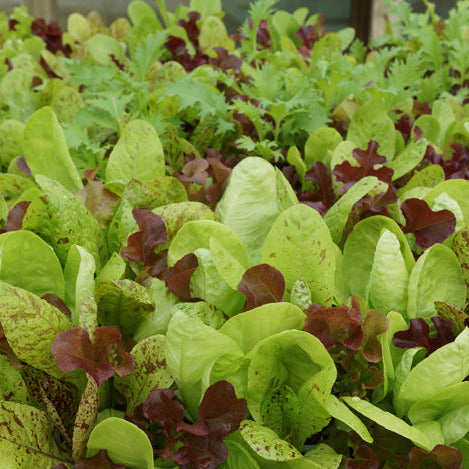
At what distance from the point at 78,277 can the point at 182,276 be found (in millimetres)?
128

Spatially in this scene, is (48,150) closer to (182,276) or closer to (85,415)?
(182,276)

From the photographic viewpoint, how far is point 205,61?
6.16 ft

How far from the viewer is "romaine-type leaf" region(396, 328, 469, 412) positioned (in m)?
0.64

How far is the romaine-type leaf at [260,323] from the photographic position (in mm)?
647

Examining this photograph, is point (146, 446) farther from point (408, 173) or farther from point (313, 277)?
point (408, 173)

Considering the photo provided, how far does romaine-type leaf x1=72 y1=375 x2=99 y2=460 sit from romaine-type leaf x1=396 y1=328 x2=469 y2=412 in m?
0.34

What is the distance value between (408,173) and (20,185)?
0.78 metres

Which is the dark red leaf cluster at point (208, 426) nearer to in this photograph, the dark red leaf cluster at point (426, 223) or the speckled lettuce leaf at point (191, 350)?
the speckled lettuce leaf at point (191, 350)

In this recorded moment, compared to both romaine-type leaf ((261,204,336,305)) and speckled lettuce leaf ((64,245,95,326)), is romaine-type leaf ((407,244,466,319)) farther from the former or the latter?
speckled lettuce leaf ((64,245,95,326))

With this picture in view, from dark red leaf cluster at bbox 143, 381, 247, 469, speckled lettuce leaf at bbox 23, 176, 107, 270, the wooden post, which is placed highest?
the wooden post

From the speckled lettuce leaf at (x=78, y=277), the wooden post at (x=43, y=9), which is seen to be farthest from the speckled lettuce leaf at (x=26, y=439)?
the wooden post at (x=43, y=9)

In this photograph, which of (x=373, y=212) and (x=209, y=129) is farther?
(x=209, y=129)

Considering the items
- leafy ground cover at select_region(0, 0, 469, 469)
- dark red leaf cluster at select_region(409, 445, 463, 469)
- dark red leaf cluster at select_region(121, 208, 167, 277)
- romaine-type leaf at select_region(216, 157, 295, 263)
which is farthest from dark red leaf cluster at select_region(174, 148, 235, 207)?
dark red leaf cluster at select_region(409, 445, 463, 469)

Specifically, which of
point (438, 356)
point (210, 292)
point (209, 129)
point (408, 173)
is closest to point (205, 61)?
point (209, 129)
